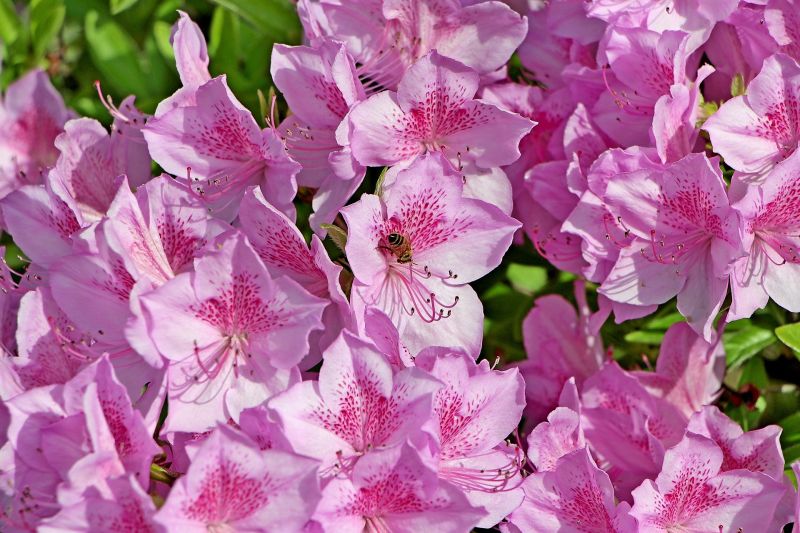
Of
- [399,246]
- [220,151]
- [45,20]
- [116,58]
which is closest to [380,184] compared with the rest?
[399,246]

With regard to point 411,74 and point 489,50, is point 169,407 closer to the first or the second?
point 411,74

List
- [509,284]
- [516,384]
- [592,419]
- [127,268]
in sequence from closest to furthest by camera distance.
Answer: [127,268] → [516,384] → [592,419] → [509,284]

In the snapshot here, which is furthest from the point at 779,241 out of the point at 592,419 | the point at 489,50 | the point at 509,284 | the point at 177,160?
the point at 177,160

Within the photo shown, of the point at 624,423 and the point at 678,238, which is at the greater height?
the point at 678,238

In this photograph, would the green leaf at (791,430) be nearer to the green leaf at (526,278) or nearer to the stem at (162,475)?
the green leaf at (526,278)

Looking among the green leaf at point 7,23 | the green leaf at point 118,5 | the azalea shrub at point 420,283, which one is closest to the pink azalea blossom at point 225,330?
the azalea shrub at point 420,283

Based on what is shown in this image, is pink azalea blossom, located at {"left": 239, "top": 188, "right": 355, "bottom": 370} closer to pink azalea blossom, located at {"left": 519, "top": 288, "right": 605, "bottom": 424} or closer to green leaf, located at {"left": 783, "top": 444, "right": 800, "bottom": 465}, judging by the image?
pink azalea blossom, located at {"left": 519, "top": 288, "right": 605, "bottom": 424}

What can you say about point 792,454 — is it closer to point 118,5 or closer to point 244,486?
point 244,486
